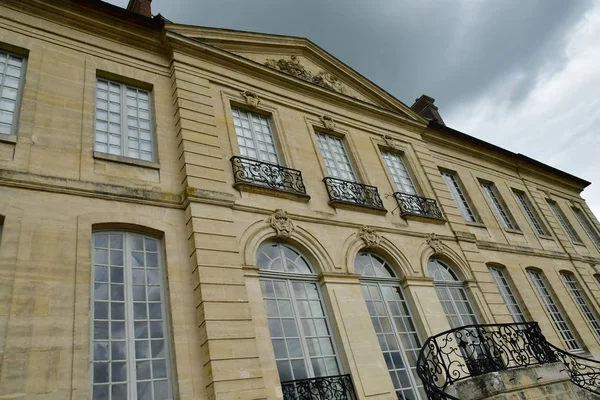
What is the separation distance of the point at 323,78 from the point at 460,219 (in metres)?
5.04

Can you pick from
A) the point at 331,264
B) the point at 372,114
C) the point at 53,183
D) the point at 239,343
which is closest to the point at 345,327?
the point at 331,264

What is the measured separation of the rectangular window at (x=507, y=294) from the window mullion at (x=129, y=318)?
895 centimetres

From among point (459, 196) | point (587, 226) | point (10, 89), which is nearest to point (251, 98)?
point (10, 89)

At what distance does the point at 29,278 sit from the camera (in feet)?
16.1

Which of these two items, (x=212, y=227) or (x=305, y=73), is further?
(x=305, y=73)

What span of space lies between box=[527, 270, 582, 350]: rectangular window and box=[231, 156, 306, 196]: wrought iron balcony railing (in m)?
7.84

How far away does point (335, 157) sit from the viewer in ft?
31.9

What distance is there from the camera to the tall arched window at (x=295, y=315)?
6.16 metres

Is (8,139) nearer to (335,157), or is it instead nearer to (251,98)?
(251,98)

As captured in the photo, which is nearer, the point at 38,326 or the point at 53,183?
the point at 38,326

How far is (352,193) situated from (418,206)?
6.13 feet

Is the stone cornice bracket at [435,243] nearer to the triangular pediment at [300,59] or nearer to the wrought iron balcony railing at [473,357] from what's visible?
the wrought iron balcony railing at [473,357]

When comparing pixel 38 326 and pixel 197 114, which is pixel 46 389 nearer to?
pixel 38 326

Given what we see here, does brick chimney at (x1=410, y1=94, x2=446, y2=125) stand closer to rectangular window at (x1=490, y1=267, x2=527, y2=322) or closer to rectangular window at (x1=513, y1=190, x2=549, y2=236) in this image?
rectangular window at (x1=513, y1=190, x2=549, y2=236)
